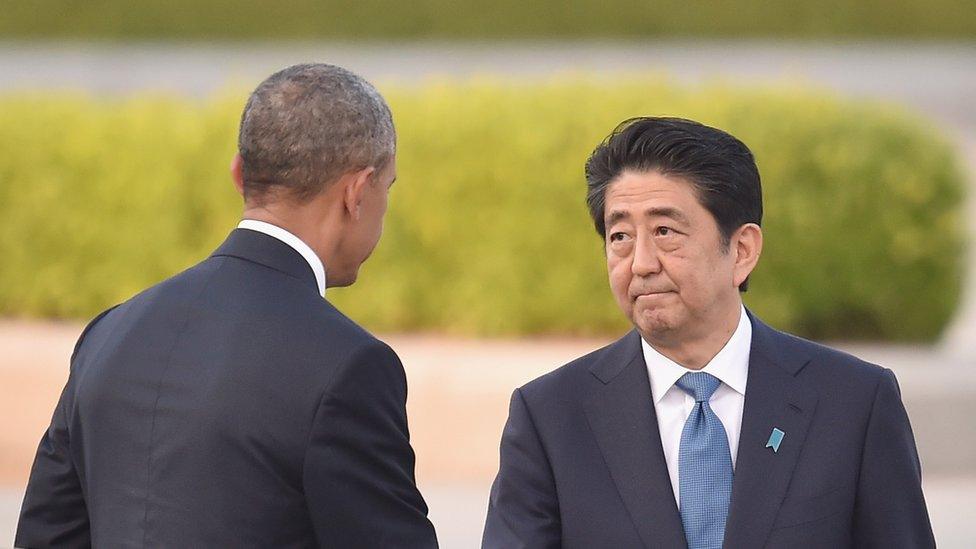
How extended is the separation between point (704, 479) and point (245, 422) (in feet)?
2.94

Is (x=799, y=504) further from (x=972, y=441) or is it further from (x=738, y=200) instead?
(x=972, y=441)

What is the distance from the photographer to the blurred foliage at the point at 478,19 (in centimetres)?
2838

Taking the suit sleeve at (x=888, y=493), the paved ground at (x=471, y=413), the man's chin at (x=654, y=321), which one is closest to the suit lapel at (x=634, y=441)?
the man's chin at (x=654, y=321)

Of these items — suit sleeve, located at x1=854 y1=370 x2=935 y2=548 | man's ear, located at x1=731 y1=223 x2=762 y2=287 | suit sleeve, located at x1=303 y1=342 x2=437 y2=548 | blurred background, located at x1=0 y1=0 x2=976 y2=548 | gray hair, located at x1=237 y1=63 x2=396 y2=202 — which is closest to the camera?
suit sleeve, located at x1=303 y1=342 x2=437 y2=548

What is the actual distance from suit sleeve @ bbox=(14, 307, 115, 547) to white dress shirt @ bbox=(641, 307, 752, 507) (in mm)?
1069

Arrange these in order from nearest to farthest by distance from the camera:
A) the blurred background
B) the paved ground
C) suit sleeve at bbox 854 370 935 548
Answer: suit sleeve at bbox 854 370 935 548 < the paved ground < the blurred background

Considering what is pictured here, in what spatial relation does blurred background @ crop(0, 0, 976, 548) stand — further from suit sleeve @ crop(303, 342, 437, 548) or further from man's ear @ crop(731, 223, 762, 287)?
suit sleeve @ crop(303, 342, 437, 548)

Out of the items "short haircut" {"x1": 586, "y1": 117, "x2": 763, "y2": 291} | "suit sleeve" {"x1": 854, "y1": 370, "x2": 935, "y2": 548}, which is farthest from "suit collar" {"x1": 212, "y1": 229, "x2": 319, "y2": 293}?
"suit sleeve" {"x1": 854, "y1": 370, "x2": 935, "y2": 548}

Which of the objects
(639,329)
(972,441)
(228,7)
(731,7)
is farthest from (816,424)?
(228,7)

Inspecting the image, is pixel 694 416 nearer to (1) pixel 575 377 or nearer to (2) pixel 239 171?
(1) pixel 575 377

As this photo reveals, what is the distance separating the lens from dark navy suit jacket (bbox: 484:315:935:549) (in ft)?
8.93

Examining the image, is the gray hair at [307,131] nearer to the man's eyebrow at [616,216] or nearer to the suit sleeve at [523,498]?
the man's eyebrow at [616,216]

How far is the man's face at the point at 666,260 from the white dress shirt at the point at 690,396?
0.20 feet

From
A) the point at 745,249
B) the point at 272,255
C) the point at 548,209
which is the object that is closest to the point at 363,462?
the point at 272,255
